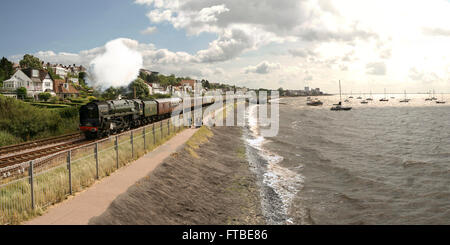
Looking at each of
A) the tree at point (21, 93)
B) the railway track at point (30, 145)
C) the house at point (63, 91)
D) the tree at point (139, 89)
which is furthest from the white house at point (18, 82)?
the railway track at point (30, 145)

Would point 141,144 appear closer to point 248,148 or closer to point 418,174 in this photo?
point 248,148

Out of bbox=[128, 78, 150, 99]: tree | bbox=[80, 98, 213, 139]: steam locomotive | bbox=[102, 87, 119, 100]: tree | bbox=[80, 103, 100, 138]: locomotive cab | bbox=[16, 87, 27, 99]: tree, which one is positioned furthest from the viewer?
bbox=[128, 78, 150, 99]: tree

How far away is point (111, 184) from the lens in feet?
42.4

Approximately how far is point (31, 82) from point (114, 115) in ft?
203

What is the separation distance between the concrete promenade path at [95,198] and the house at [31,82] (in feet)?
221

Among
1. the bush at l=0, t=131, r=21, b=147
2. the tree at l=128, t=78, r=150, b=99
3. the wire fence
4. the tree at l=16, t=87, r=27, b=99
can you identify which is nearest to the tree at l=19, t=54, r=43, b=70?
the tree at l=128, t=78, r=150, b=99

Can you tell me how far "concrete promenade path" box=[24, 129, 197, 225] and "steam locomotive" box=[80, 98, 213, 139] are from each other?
832 centimetres

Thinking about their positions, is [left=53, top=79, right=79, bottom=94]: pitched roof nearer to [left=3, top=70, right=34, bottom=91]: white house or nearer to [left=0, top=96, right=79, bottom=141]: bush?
[left=3, top=70, right=34, bottom=91]: white house

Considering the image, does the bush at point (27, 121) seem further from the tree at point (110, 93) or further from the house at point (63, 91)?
the house at point (63, 91)

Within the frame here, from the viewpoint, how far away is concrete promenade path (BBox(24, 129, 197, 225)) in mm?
9187

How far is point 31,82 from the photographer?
75.1 metres

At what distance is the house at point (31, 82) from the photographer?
7225 centimetres
